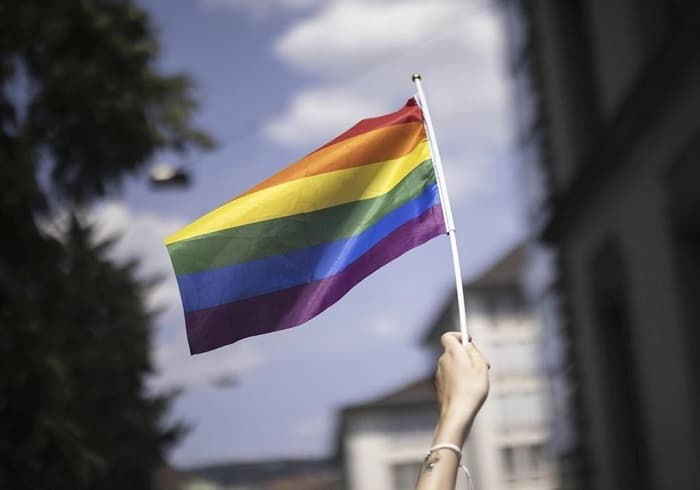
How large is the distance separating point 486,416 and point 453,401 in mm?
79946

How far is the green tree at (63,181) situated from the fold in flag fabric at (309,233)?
8.06m

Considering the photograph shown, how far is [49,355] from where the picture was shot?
44.7ft

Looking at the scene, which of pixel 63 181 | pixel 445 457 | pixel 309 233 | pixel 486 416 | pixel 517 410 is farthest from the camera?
pixel 517 410

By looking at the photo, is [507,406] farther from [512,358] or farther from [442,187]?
[442,187]

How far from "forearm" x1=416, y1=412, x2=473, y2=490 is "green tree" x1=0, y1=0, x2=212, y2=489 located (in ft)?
32.7

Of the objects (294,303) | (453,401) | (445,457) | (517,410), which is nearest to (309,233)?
(294,303)

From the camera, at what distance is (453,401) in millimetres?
3469

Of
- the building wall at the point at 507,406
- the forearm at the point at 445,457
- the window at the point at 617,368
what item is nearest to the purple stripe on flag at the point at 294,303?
the forearm at the point at 445,457

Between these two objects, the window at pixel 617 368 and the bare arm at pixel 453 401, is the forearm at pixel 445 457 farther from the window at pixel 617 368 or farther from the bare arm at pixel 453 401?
the window at pixel 617 368

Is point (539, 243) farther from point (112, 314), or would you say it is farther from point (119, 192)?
point (112, 314)

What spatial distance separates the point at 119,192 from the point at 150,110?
1305 millimetres

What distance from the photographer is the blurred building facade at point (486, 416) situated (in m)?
82.1

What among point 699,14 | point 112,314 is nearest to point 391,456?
point 112,314

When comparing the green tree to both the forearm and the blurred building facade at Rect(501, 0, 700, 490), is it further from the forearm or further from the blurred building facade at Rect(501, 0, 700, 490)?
the forearm
